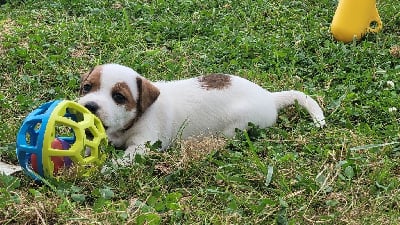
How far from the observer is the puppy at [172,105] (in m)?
4.79

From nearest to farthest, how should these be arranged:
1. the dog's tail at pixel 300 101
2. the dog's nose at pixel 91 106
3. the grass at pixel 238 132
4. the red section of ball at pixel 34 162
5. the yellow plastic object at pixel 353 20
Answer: the grass at pixel 238 132
the red section of ball at pixel 34 162
the dog's nose at pixel 91 106
the dog's tail at pixel 300 101
the yellow plastic object at pixel 353 20

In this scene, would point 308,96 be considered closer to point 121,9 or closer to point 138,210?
point 138,210

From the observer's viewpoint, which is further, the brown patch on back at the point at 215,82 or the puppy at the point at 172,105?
the brown patch on back at the point at 215,82

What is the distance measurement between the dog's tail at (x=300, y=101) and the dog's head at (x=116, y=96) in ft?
3.72

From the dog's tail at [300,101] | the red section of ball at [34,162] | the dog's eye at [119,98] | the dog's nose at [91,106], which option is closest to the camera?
the red section of ball at [34,162]

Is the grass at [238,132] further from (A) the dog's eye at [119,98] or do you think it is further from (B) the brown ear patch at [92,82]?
(B) the brown ear patch at [92,82]

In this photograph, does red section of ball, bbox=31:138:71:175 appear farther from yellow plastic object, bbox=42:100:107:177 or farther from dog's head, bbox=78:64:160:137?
dog's head, bbox=78:64:160:137

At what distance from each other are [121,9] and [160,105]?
342 centimetres

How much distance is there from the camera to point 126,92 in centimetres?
481

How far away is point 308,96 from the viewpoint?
5684mm

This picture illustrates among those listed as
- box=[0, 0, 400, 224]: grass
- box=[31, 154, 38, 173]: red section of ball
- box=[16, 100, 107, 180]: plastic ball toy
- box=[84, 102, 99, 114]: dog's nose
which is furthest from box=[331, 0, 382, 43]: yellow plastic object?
box=[31, 154, 38, 173]: red section of ball

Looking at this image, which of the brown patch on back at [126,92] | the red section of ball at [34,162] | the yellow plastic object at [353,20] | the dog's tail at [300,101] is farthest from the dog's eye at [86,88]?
the yellow plastic object at [353,20]

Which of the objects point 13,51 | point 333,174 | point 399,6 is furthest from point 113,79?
point 399,6

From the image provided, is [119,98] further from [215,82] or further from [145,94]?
[215,82]
